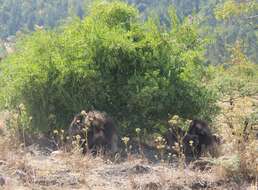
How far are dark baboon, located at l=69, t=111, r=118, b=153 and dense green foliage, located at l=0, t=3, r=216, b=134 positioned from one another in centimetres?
64

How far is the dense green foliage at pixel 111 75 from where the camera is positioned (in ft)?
28.1

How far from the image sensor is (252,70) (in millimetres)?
17062

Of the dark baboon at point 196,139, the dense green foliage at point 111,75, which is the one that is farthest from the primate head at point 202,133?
the dense green foliage at point 111,75

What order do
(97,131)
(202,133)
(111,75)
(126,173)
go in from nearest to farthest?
(126,173), (97,131), (202,133), (111,75)

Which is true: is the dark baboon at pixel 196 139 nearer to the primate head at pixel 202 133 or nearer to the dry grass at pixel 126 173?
the primate head at pixel 202 133

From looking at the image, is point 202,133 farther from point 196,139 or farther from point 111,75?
point 111,75

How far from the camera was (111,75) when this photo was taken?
8.84 m

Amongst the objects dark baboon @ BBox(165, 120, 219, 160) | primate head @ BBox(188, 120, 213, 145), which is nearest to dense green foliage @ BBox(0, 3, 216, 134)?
dark baboon @ BBox(165, 120, 219, 160)

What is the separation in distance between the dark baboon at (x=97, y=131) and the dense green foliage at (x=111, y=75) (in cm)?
64

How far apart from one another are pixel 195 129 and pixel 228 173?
6.04 ft

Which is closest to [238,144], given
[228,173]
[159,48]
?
[228,173]

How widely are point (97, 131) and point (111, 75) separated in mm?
1225

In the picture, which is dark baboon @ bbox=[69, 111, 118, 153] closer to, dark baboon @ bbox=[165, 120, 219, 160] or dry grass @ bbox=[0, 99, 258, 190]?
dry grass @ bbox=[0, 99, 258, 190]

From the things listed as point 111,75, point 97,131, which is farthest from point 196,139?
point 111,75
